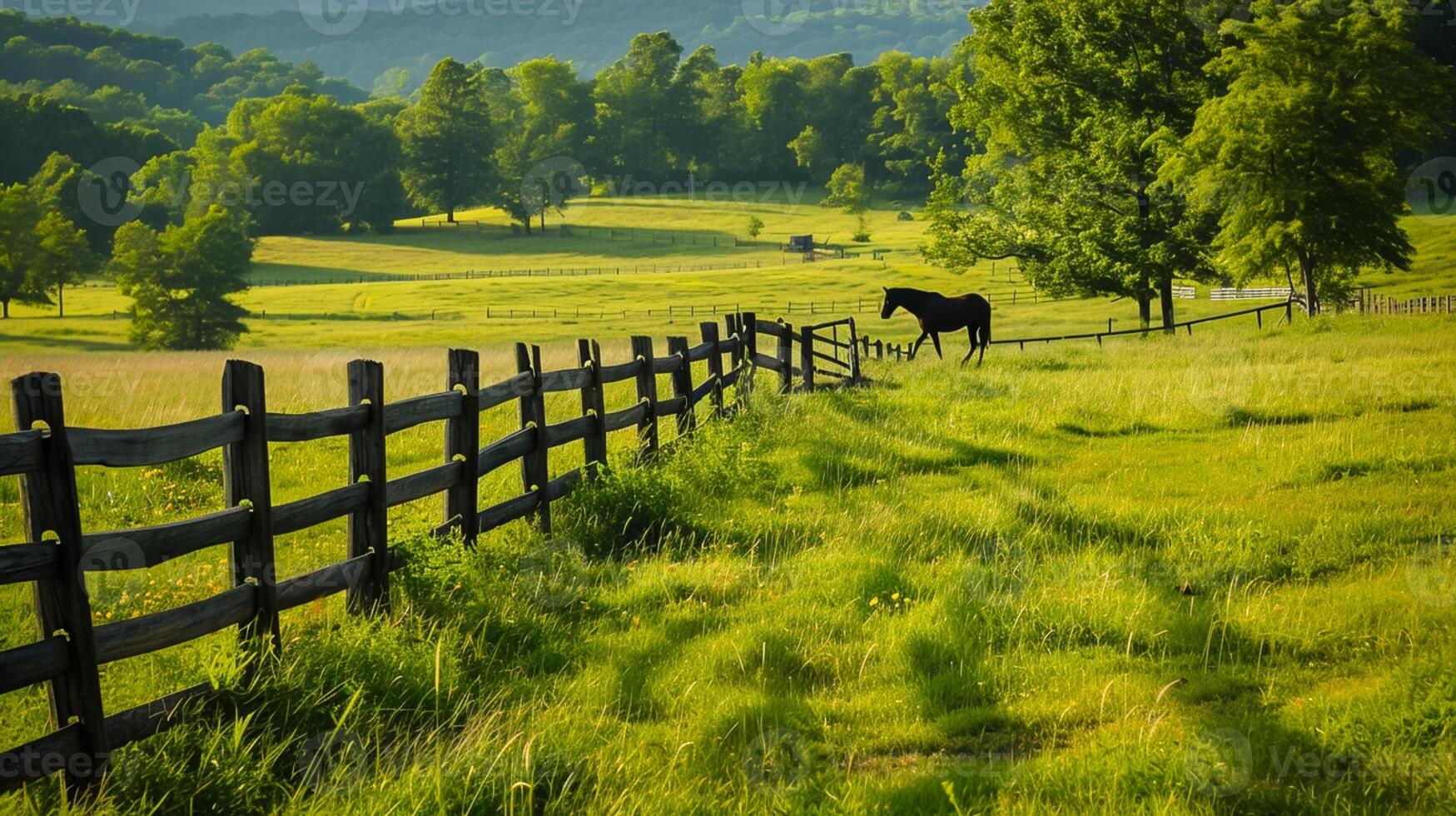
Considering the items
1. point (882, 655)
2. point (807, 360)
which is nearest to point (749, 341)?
point (807, 360)

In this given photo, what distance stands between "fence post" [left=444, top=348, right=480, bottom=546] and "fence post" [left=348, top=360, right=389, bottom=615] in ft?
3.75

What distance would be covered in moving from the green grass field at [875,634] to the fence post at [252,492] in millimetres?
259

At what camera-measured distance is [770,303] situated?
6950 cm

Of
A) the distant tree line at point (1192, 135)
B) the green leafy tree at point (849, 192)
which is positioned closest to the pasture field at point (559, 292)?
the green leafy tree at point (849, 192)

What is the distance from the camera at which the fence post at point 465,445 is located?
8359 millimetres

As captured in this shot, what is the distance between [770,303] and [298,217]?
225 ft

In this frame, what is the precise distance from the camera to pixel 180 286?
A: 6556cm

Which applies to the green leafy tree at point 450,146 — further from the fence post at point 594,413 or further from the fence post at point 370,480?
the fence post at point 370,480

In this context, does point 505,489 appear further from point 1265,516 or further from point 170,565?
point 1265,516

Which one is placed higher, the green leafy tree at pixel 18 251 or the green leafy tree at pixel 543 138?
the green leafy tree at pixel 543 138

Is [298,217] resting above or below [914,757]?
above

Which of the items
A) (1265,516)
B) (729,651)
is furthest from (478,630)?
(1265,516)

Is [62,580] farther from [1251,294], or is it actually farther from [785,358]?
[1251,294]

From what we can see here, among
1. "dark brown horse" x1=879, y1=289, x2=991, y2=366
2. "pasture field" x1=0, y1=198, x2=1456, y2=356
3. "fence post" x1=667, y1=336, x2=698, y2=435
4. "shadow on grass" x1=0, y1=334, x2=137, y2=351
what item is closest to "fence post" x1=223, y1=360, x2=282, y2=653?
"fence post" x1=667, y1=336, x2=698, y2=435
